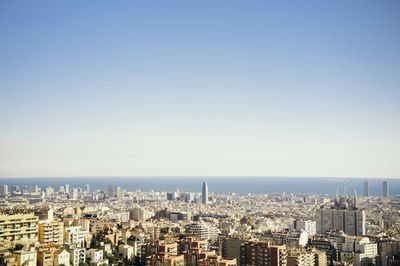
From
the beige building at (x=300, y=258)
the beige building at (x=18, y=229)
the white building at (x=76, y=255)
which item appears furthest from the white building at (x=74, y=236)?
the beige building at (x=300, y=258)

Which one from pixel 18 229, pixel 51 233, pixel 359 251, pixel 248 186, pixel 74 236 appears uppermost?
pixel 18 229

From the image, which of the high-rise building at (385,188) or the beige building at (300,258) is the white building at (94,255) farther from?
the high-rise building at (385,188)

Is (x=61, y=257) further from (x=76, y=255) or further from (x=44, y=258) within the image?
(x=76, y=255)

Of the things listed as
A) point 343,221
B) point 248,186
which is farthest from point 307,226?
point 248,186

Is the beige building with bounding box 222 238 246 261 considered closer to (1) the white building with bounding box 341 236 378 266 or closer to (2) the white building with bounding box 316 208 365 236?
(1) the white building with bounding box 341 236 378 266

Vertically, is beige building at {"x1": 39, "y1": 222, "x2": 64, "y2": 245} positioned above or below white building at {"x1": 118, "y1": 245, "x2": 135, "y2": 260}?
above

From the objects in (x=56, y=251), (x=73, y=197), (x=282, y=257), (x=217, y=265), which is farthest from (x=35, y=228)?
(x=73, y=197)

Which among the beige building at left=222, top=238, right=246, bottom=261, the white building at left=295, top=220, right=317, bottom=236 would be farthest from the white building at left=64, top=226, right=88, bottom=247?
the white building at left=295, top=220, right=317, bottom=236
